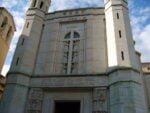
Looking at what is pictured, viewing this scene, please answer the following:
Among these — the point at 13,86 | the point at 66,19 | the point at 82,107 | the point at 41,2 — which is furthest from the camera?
the point at 41,2

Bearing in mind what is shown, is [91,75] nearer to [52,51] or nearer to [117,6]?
[52,51]

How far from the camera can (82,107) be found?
10.7m

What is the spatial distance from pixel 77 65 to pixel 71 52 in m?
1.21

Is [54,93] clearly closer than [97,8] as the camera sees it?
Yes

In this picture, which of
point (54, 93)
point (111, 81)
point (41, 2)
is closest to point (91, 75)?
point (111, 81)

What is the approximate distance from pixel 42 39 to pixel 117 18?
5.76 metres

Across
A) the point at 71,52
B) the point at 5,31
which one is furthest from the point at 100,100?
the point at 5,31

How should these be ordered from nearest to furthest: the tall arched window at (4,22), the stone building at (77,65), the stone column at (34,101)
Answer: the stone building at (77,65), the stone column at (34,101), the tall arched window at (4,22)

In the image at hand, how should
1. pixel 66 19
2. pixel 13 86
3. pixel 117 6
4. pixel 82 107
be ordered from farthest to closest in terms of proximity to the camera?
pixel 66 19 → pixel 117 6 → pixel 13 86 → pixel 82 107

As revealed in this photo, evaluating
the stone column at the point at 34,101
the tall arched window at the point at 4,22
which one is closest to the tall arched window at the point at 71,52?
the stone column at the point at 34,101

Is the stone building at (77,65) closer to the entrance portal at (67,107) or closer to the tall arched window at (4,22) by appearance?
the entrance portal at (67,107)

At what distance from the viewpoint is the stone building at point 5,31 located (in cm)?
2028

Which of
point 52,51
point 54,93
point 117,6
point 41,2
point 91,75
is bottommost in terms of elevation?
point 54,93

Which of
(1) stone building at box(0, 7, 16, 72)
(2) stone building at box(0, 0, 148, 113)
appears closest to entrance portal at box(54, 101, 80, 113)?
(2) stone building at box(0, 0, 148, 113)
